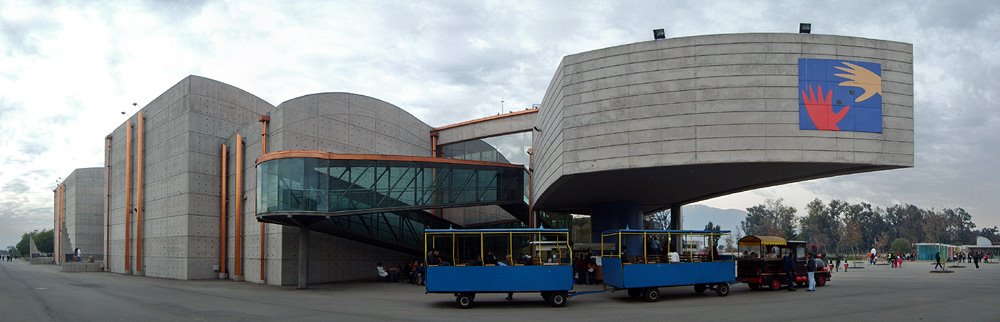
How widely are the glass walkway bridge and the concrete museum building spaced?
9 centimetres

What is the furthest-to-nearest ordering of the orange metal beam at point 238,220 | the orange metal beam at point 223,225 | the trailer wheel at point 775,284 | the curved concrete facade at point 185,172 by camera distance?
the orange metal beam at point 223,225
the curved concrete facade at point 185,172
the orange metal beam at point 238,220
the trailer wheel at point 775,284

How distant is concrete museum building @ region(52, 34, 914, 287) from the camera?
90.2 ft

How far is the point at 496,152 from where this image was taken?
4700 centimetres

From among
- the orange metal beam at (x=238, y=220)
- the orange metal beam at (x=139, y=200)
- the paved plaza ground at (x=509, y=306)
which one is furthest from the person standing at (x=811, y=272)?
the orange metal beam at (x=139, y=200)

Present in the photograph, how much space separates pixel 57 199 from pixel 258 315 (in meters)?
89.7

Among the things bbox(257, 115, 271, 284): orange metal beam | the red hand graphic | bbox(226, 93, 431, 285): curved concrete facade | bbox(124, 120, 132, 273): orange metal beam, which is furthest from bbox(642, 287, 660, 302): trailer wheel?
bbox(124, 120, 132, 273): orange metal beam

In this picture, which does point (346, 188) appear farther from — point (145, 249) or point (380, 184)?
point (145, 249)

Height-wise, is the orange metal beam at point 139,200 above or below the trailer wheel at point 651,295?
above

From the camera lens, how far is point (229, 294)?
26.5 metres

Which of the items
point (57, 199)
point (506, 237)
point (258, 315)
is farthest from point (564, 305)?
point (57, 199)

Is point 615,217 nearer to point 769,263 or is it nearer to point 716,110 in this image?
point 716,110

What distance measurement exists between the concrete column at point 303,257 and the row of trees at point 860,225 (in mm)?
100895

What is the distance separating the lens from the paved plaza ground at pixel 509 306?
17.7 m

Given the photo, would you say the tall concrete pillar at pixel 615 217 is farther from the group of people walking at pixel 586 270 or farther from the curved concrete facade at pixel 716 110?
the curved concrete facade at pixel 716 110
